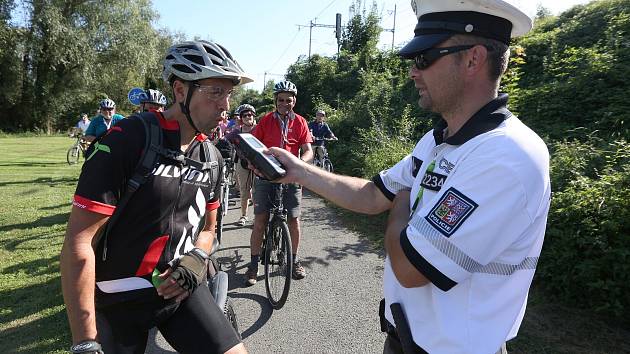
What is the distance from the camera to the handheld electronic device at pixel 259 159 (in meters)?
1.99

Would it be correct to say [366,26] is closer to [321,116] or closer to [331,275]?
[321,116]

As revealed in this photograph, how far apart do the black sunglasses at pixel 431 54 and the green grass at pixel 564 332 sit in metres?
3.06

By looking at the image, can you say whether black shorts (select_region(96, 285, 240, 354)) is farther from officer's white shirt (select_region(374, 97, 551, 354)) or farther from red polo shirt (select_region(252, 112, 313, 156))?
red polo shirt (select_region(252, 112, 313, 156))

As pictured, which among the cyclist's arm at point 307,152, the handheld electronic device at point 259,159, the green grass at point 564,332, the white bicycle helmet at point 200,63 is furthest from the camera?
the cyclist's arm at point 307,152

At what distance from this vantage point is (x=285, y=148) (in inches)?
211

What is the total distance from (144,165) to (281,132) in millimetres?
3521

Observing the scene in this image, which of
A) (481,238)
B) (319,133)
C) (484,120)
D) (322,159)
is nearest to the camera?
(481,238)

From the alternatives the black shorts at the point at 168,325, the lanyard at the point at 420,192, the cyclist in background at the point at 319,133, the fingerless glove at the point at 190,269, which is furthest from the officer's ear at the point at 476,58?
the cyclist in background at the point at 319,133

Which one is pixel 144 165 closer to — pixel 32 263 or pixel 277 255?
pixel 277 255

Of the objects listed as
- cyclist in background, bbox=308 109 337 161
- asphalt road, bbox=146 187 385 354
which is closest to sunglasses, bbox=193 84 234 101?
asphalt road, bbox=146 187 385 354

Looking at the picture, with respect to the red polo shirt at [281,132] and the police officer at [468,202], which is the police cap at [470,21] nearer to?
the police officer at [468,202]

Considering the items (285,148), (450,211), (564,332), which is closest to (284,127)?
(285,148)

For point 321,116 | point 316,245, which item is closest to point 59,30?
point 321,116

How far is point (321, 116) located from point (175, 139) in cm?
1131
